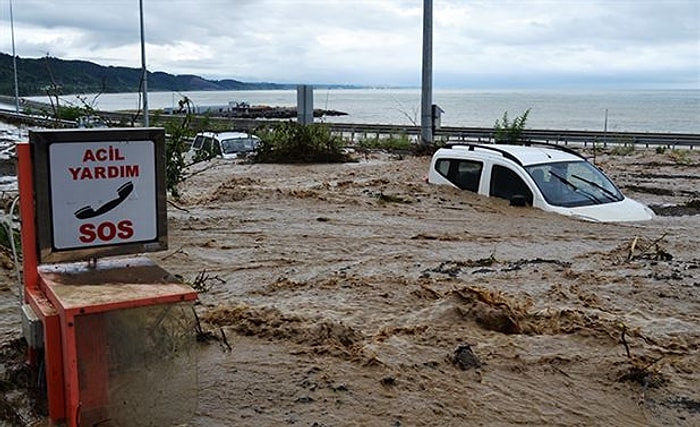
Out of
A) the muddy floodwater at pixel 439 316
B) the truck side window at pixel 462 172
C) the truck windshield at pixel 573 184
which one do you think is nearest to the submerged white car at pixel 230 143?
the truck side window at pixel 462 172

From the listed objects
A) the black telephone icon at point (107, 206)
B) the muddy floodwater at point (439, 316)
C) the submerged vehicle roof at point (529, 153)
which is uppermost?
the black telephone icon at point (107, 206)

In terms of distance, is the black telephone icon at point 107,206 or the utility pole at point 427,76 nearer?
the black telephone icon at point 107,206

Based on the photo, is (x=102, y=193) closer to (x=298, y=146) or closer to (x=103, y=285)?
(x=103, y=285)

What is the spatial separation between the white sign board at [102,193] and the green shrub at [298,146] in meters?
16.0

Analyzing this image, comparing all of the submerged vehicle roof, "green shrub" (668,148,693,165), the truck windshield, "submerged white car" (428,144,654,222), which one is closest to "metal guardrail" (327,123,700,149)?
"green shrub" (668,148,693,165)

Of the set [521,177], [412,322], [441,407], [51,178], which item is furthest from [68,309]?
[521,177]

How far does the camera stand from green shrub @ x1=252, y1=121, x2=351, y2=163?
68.6 feet

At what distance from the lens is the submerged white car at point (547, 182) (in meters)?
11.6

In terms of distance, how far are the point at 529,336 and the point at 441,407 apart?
1497 mm

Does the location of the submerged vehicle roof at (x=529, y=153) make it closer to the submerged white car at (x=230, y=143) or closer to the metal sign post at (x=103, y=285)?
the metal sign post at (x=103, y=285)

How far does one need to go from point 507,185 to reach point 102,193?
8.58 meters

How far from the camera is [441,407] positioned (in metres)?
4.68

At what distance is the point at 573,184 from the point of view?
12062 millimetres

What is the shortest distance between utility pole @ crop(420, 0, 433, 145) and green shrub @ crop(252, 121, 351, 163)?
4.28m
